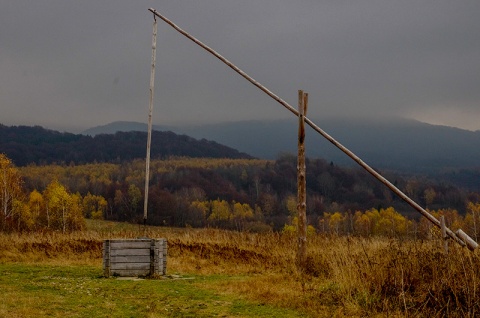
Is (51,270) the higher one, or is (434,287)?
(434,287)

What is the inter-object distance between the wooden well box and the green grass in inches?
21.0

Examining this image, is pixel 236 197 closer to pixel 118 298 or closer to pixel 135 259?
pixel 135 259

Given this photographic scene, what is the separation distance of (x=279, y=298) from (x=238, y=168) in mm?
176703

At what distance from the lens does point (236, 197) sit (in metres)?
146

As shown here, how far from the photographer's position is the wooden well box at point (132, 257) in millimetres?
12867

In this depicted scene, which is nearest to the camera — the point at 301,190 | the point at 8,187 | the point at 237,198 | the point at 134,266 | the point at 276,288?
the point at 276,288

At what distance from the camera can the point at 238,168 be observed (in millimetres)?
186250

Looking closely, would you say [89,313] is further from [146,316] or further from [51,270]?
[51,270]

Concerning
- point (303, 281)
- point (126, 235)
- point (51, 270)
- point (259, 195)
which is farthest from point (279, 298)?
point (259, 195)

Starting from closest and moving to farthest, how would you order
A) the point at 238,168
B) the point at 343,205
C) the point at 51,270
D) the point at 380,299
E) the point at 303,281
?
the point at 380,299, the point at 303,281, the point at 51,270, the point at 343,205, the point at 238,168

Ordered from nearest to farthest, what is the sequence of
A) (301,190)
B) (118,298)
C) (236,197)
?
(118,298) → (301,190) → (236,197)

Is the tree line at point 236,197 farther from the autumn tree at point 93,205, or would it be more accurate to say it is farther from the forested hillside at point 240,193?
the autumn tree at point 93,205

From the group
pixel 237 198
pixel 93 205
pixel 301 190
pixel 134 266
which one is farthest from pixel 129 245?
pixel 237 198

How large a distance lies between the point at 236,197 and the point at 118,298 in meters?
137
